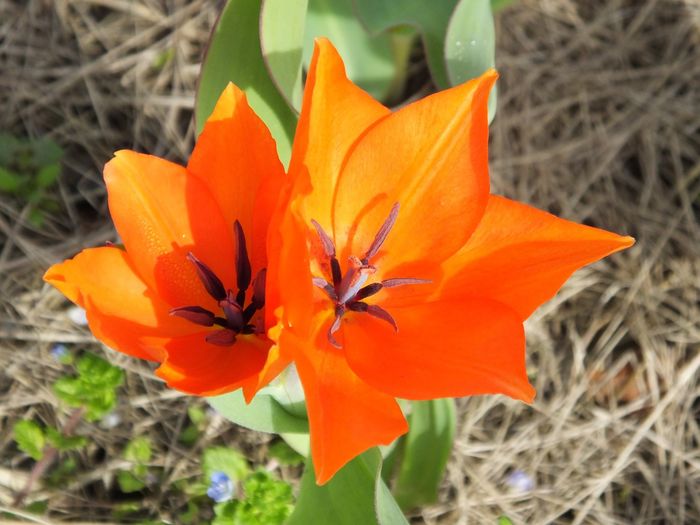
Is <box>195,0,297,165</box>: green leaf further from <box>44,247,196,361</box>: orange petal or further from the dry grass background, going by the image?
the dry grass background

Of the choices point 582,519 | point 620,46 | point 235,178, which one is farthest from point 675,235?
point 235,178

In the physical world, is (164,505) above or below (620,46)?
below

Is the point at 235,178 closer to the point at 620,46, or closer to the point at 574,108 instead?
the point at 574,108

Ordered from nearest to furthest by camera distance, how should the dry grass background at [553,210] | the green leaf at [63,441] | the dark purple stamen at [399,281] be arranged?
the dark purple stamen at [399,281] < the green leaf at [63,441] < the dry grass background at [553,210]

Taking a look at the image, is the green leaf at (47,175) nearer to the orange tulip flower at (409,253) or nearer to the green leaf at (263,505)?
the green leaf at (263,505)

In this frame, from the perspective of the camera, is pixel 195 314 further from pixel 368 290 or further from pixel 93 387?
pixel 93 387

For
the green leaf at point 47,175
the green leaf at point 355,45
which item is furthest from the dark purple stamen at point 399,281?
the green leaf at point 47,175
